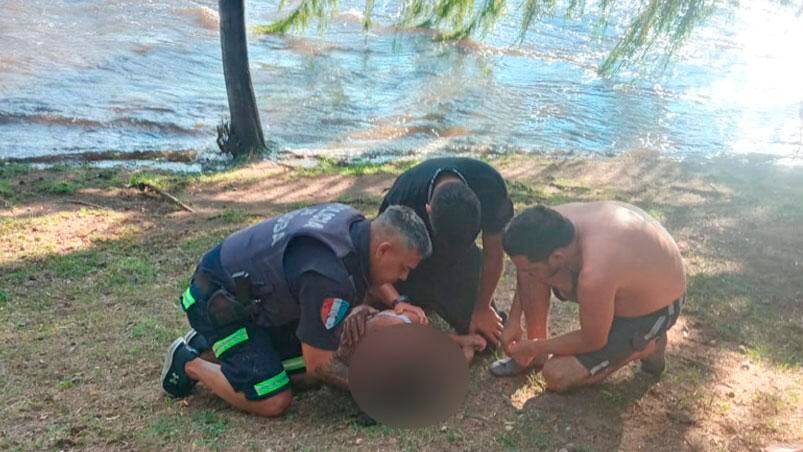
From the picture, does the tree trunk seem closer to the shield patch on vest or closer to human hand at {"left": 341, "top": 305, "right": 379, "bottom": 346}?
human hand at {"left": 341, "top": 305, "right": 379, "bottom": 346}

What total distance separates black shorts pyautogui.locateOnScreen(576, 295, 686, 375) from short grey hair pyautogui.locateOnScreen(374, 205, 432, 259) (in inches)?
38.6

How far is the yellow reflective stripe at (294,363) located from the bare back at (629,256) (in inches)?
49.9

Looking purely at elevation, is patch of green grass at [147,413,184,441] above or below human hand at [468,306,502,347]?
below

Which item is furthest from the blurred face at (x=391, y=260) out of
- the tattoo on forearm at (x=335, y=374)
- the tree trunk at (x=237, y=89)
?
the tree trunk at (x=237, y=89)

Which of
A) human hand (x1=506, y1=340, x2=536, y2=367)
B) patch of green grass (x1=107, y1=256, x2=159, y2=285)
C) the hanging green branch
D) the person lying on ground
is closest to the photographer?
the person lying on ground

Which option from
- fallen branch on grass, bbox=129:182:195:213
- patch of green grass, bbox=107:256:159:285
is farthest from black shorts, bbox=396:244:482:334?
fallen branch on grass, bbox=129:182:195:213

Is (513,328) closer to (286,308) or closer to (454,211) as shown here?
(454,211)

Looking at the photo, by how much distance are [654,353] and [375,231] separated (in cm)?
154

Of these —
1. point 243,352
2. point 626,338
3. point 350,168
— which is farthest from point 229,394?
point 350,168

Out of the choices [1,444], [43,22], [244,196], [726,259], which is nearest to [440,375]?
[1,444]

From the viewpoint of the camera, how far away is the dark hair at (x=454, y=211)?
3.06m

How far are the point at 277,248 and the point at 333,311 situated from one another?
0.37 m

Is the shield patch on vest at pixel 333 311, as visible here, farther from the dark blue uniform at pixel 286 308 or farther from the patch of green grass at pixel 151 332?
the patch of green grass at pixel 151 332

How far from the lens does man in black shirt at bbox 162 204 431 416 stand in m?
2.67
